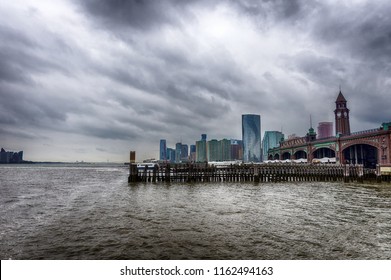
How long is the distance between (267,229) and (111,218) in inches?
423

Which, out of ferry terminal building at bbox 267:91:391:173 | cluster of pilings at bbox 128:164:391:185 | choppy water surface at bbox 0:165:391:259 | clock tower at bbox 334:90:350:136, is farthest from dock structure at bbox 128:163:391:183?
clock tower at bbox 334:90:350:136

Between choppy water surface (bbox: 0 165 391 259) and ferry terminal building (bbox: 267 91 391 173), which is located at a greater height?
ferry terminal building (bbox: 267 91 391 173)

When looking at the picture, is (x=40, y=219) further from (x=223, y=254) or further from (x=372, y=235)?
(x=372, y=235)

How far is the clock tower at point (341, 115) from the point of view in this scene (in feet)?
437

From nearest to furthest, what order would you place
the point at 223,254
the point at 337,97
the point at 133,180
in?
the point at 223,254, the point at 133,180, the point at 337,97

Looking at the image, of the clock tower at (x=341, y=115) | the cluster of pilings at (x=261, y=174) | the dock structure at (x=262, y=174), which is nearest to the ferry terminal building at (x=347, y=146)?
the clock tower at (x=341, y=115)

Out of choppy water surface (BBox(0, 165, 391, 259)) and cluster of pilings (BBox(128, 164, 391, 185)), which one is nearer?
choppy water surface (BBox(0, 165, 391, 259))

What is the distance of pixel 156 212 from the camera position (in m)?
20.9

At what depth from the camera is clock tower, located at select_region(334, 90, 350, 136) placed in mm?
133250

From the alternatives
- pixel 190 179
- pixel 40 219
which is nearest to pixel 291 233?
pixel 40 219

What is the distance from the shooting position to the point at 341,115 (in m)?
135

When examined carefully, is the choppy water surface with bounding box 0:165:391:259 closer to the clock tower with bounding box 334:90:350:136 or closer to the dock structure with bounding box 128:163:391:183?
the dock structure with bounding box 128:163:391:183

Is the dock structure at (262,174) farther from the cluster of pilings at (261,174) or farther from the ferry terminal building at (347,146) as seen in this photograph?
the ferry terminal building at (347,146)

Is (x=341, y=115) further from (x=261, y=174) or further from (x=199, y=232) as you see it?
(x=199, y=232)
